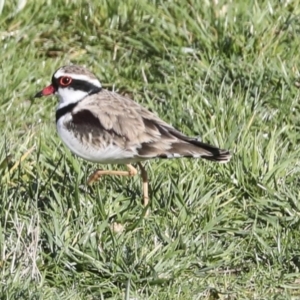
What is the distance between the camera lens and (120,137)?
6.42 metres

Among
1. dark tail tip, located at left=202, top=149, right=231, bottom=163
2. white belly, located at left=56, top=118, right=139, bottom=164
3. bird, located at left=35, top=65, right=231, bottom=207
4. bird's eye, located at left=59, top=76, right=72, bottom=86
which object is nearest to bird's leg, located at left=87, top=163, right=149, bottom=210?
bird, located at left=35, top=65, right=231, bottom=207

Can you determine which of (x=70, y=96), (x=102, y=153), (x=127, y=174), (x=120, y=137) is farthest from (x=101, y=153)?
(x=70, y=96)

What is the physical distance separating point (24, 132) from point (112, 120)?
1305 mm

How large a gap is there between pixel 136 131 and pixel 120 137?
0.38 ft

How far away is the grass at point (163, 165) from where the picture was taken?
5680 mm

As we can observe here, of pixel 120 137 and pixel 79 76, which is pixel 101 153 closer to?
pixel 120 137

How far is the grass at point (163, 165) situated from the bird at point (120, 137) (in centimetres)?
23

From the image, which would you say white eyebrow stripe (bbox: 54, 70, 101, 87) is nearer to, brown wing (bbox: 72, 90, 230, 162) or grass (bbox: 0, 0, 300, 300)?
brown wing (bbox: 72, 90, 230, 162)

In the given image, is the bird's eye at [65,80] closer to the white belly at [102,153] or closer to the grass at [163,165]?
the grass at [163,165]

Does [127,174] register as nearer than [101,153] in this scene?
No

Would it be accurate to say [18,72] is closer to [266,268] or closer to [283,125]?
[283,125]

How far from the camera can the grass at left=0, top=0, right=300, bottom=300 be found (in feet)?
18.6

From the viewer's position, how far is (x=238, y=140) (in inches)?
277

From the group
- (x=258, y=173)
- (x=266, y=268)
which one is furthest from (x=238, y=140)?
(x=266, y=268)
